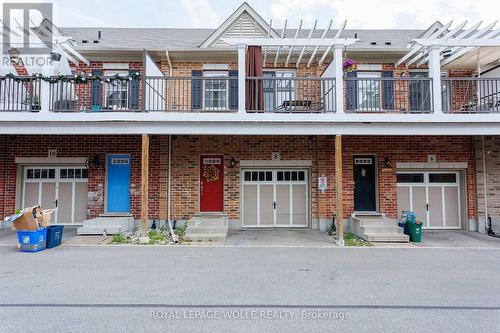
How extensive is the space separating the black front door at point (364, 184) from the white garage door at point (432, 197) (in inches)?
36.7

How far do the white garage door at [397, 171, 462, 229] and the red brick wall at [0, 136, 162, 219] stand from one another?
8.36 meters

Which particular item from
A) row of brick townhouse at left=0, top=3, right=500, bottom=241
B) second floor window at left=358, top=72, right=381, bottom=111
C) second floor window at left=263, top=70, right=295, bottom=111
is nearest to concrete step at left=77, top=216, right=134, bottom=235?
row of brick townhouse at left=0, top=3, right=500, bottom=241

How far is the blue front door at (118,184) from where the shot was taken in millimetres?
10484

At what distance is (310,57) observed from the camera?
34.3 feet

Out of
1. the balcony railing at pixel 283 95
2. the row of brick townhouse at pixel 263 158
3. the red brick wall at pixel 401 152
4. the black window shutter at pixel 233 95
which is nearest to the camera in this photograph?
the balcony railing at pixel 283 95

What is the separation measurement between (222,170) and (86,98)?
5.17m

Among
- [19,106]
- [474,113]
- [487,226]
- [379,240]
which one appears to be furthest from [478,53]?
[19,106]

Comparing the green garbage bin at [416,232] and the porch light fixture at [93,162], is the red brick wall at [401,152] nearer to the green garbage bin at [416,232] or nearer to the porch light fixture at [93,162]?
the green garbage bin at [416,232]

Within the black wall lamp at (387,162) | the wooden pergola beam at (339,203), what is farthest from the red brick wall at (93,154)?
the black wall lamp at (387,162)

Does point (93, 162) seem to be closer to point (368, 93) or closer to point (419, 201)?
point (368, 93)

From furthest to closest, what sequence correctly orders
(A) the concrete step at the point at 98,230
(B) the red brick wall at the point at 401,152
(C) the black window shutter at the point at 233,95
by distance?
(C) the black window shutter at the point at 233,95 < (B) the red brick wall at the point at 401,152 < (A) the concrete step at the point at 98,230

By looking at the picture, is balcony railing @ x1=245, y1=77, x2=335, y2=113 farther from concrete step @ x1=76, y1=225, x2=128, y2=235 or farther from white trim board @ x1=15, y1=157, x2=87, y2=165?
white trim board @ x1=15, y1=157, x2=87, y2=165

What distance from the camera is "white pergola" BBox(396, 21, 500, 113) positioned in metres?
8.49

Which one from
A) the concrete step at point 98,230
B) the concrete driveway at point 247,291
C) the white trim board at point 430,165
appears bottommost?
the concrete driveway at point 247,291
